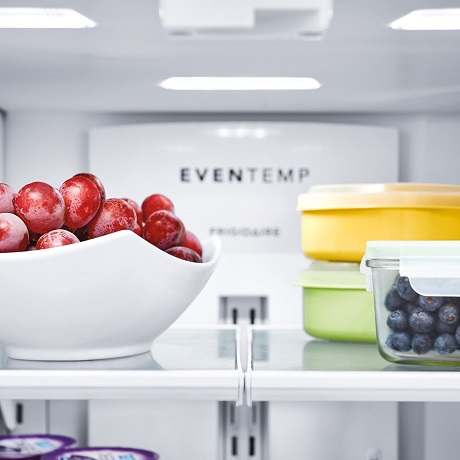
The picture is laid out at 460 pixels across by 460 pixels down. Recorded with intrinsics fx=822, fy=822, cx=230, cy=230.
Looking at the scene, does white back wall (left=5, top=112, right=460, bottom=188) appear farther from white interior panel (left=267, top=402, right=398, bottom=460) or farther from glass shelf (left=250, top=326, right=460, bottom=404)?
glass shelf (left=250, top=326, right=460, bottom=404)

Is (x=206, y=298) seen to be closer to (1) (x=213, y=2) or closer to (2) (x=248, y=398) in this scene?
(2) (x=248, y=398)

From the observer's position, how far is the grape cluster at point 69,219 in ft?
2.28

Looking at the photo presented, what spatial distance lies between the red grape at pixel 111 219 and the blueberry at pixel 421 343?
0.27 meters

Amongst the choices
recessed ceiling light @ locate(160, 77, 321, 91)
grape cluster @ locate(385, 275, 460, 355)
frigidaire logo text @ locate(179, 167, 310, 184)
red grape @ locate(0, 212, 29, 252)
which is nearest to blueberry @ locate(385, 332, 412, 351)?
grape cluster @ locate(385, 275, 460, 355)

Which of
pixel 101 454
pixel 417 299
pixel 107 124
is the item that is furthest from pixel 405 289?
pixel 107 124

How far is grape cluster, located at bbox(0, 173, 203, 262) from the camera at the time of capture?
2.28 feet

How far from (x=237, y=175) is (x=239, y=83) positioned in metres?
0.23

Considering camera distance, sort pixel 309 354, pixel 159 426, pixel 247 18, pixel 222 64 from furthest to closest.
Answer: pixel 159 426 < pixel 222 64 < pixel 309 354 < pixel 247 18

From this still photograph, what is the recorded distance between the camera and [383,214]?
2.82ft

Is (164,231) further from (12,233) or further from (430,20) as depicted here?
(430,20)

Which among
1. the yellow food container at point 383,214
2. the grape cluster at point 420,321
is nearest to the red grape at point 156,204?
the yellow food container at point 383,214

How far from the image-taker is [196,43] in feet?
2.93

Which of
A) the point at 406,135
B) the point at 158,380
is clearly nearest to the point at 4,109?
the point at 406,135

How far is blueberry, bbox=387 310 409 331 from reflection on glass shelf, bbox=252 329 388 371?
4 centimetres
